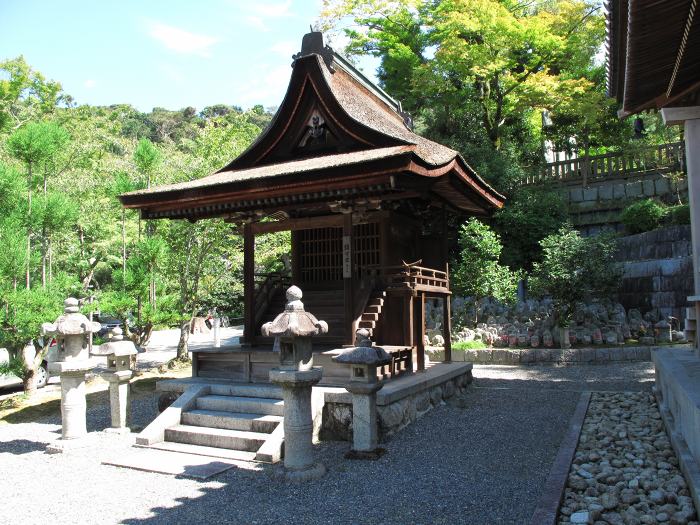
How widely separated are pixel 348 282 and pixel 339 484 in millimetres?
4022

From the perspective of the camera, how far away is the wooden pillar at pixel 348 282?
354 inches

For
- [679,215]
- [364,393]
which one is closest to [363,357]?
[364,393]

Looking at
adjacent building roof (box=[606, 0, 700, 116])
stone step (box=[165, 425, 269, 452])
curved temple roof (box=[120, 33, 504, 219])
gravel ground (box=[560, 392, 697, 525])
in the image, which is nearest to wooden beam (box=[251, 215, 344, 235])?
curved temple roof (box=[120, 33, 504, 219])

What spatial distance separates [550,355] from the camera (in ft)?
48.5

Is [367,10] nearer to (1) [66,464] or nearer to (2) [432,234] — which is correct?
(2) [432,234]

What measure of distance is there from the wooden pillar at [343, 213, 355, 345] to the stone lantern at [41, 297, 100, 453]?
161 inches

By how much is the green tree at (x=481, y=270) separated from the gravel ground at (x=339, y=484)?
9190 mm

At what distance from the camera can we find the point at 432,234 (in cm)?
1184

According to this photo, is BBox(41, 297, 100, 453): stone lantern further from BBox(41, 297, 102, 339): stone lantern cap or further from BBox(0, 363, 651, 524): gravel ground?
BBox(0, 363, 651, 524): gravel ground

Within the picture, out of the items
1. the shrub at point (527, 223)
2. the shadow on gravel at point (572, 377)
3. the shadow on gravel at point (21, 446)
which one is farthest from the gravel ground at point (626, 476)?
the shrub at point (527, 223)

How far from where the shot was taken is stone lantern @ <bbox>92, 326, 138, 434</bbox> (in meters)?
8.39

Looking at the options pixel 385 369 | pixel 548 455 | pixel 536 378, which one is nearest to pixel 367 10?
pixel 536 378

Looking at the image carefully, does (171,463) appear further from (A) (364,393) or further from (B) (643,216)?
(B) (643,216)

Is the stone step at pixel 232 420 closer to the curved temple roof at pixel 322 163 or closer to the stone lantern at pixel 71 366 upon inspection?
the stone lantern at pixel 71 366
